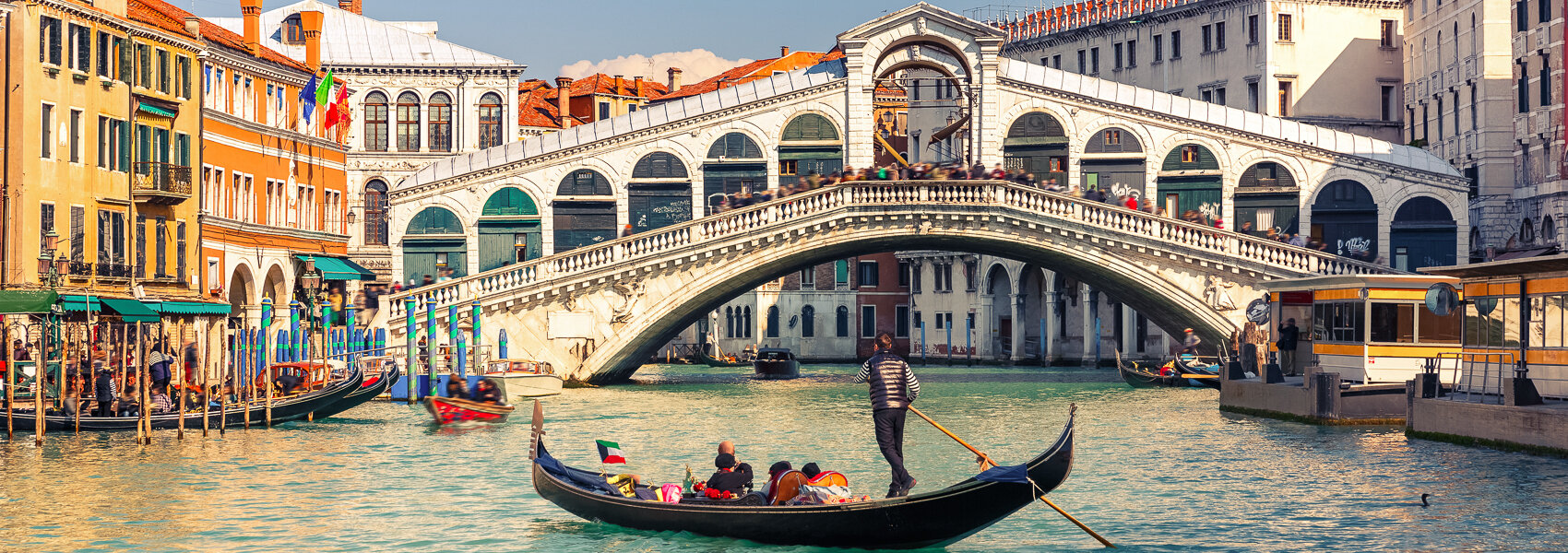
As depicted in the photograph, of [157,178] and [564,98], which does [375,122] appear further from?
[157,178]

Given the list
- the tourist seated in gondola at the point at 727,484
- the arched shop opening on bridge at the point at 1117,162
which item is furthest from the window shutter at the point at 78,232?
the arched shop opening on bridge at the point at 1117,162

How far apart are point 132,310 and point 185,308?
2004 mm

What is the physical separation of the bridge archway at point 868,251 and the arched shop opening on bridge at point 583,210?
282 cm

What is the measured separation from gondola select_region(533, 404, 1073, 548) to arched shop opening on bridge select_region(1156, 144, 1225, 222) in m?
25.0

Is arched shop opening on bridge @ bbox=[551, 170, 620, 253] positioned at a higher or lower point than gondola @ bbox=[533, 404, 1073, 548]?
higher

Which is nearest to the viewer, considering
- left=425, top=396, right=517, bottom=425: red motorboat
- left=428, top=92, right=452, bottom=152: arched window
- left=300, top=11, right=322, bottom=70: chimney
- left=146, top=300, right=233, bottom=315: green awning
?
left=425, top=396, right=517, bottom=425: red motorboat

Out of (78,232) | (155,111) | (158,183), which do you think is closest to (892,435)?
(78,232)

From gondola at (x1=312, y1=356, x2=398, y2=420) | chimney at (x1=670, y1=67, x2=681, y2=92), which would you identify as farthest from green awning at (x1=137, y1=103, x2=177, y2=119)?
chimney at (x1=670, y1=67, x2=681, y2=92)

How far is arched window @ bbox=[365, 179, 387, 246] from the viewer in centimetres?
4941

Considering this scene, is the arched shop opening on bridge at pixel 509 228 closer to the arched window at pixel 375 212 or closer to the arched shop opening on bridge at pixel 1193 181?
the arched window at pixel 375 212

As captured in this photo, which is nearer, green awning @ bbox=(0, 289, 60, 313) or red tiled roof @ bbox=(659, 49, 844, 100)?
green awning @ bbox=(0, 289, 60, 313)

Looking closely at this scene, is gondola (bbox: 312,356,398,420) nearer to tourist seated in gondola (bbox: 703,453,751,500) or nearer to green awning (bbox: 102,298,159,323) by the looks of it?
green awning (bbox: 102,298,159,323)

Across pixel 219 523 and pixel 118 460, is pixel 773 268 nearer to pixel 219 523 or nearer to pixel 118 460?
pixel 118 460

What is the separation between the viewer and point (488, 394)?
91.7 feet
